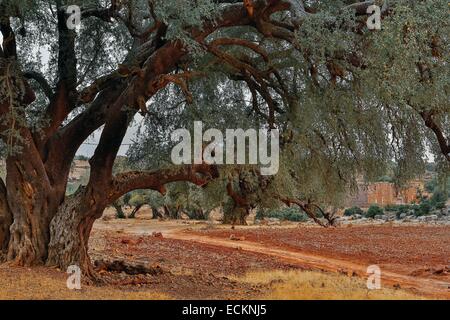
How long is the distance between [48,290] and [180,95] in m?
5.69

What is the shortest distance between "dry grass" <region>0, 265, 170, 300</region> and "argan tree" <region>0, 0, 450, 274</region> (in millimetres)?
909

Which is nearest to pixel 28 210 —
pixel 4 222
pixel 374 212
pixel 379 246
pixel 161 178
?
pixel 4 222

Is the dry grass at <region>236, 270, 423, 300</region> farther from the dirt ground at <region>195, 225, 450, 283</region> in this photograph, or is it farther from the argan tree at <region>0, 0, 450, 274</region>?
the dirt ground at <region>195, 225, 450, 283</region>

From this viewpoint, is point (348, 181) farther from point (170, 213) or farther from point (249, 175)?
point (170, 213)

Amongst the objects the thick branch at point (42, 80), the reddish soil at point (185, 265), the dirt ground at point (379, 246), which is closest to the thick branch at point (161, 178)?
the reddish soil at point (185, 265)

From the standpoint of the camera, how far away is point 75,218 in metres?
11.2

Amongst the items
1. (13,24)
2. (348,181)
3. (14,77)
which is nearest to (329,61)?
(348,181)

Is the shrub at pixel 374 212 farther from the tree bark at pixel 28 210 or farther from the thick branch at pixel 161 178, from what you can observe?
the tree bark at pixel 28 210

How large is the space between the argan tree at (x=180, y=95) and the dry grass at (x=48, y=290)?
909 millimetres

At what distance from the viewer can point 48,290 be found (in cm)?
865

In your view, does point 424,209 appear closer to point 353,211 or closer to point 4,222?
point 353,211

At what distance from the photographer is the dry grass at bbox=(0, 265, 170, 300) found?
8.28m

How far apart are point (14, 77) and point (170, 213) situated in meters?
40.9

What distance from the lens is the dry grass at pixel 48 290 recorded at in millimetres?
8280
